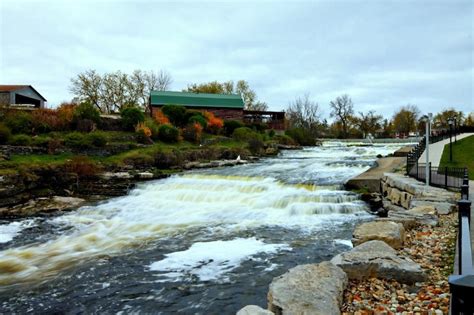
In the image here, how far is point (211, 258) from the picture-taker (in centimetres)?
834

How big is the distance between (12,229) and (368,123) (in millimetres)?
76814

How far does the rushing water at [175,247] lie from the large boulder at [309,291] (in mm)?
1321

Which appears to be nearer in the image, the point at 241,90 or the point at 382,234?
the point at 382,234

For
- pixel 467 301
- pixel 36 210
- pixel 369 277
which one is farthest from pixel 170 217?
pixel 467 301

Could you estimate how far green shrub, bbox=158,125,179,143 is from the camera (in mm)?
31141

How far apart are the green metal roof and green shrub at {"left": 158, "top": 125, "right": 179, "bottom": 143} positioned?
1618 cm

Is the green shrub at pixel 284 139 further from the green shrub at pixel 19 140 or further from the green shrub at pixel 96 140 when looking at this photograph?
the green shrub at pixel 19 140

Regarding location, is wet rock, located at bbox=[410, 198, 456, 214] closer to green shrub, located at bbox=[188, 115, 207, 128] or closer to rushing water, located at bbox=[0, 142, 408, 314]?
rushing water, located at bbox=[0, 142, 408, 314]

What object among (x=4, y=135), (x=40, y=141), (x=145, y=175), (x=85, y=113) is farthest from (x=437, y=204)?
(x=85, y=113)

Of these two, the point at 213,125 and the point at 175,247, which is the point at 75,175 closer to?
the point at 175,247

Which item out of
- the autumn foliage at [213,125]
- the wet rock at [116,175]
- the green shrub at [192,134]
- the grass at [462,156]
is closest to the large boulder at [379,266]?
the grass at [462,156]

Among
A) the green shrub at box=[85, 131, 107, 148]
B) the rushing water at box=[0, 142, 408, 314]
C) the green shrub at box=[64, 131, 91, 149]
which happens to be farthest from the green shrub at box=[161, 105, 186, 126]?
the rushing water at box=[0, 142, 408, 314]

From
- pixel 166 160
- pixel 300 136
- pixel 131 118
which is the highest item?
pixel 131 118

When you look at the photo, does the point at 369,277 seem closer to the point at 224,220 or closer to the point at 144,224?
the point at 224,220
